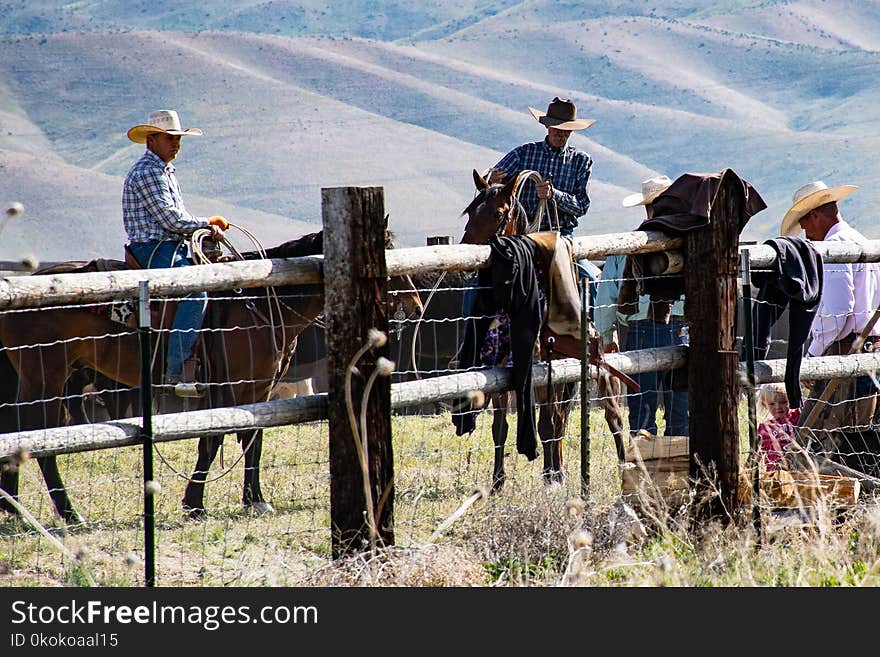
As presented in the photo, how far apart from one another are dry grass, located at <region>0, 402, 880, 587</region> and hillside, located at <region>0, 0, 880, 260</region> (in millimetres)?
71135

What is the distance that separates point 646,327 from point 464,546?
3784 millimetres

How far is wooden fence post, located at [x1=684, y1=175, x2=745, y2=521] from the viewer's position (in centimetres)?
539

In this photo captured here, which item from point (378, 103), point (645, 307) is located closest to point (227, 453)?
point (645, 307)

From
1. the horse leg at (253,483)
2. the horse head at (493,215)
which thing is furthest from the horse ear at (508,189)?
the horse leg at (253,483)

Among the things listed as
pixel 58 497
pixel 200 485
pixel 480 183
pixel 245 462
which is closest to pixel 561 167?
pixel 480 183

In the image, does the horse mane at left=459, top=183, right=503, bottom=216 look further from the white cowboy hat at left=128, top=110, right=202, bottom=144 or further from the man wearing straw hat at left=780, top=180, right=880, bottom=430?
the man wearing straw hat at left=780, top=180, right=880, bottom=430

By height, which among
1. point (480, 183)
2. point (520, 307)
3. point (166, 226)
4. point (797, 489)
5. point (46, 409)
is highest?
point (480, 183)

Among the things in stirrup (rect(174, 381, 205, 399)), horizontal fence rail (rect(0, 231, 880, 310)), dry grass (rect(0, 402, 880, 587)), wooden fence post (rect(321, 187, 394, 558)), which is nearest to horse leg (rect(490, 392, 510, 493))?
dry grass (rect(0, 402, 880, 587))

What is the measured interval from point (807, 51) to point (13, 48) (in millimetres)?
102527

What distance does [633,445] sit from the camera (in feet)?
17.7

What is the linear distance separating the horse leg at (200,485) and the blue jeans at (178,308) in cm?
48

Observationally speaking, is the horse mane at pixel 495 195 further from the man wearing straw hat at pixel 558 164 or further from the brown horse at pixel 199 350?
the brown horse at pixel 199 350

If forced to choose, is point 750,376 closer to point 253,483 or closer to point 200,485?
point 253,483

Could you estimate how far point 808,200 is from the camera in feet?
22.0
